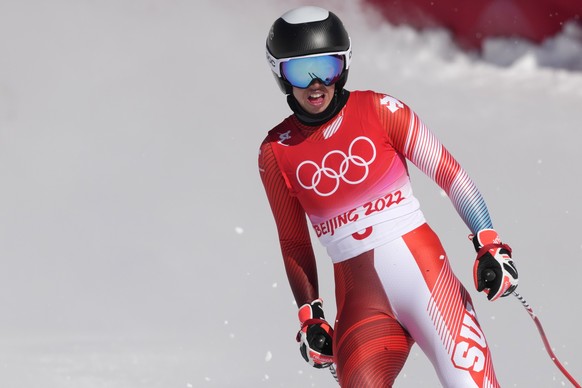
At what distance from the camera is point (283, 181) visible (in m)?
4.79

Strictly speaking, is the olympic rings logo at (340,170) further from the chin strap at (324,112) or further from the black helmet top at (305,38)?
the black helmet top at (305,38)

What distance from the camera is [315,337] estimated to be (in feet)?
15.4

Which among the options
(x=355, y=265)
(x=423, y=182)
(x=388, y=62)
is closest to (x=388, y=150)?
(x=355, y=265)

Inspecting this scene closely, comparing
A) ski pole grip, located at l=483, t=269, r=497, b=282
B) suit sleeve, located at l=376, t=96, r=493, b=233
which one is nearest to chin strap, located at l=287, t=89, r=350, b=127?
suit sleeve, located at l=376, t=96, r=493, b=233

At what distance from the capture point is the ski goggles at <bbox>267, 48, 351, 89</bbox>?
183 inches

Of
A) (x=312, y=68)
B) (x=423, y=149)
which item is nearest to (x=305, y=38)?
(x=312, y=68)

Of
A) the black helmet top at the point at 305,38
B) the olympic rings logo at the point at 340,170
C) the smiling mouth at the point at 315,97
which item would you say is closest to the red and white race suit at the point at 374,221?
the olympic rings logo at the point at 340,170

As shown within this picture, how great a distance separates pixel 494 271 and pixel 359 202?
2.21 ft

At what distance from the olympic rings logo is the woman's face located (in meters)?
0.21

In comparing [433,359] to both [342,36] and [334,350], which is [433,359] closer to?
[334,350]

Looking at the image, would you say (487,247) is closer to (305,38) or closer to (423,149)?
(423,149)

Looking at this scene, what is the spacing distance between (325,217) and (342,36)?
0.79m

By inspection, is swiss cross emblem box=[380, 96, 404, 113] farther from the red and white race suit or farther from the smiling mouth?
the smiling mouth

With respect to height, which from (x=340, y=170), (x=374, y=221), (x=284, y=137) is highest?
(x=284, y=137)
